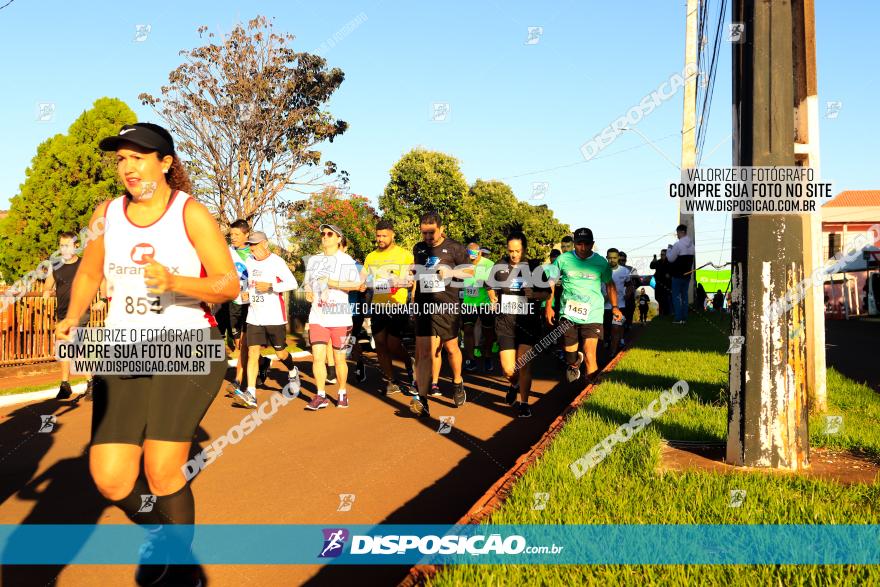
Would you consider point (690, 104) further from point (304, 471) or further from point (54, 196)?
point (304, 471)

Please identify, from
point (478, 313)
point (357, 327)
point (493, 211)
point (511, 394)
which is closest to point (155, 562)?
point (511, 394)

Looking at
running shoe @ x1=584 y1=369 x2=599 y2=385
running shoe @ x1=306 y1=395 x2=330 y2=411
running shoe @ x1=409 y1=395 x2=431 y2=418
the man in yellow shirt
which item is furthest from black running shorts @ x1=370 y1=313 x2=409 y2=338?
running shoe @ x1=584 y1=369 x2=599 y2=385

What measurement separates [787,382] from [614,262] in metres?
11.4

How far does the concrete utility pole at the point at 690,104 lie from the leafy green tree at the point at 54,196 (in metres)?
17.2

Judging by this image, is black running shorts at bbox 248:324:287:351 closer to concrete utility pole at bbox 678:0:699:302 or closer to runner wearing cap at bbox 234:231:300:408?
runner wearing cap at bbox 234:231:300:408

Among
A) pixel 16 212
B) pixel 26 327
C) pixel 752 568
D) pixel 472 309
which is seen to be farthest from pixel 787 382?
pixel 16 212

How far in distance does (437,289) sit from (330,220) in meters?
19.5

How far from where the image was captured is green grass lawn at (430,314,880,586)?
326 cm

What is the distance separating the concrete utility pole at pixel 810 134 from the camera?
7.48m

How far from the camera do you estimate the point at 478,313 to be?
13.3 meters

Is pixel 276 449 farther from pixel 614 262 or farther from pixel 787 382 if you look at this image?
pixel 614 262

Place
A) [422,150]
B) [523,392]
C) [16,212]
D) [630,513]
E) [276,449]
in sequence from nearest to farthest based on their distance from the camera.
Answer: [630,513], [276,449], [523,392], [16,212], [422,150]

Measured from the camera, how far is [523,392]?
8.91 meters

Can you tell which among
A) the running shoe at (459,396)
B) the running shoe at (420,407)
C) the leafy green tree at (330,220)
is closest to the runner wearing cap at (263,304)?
the running shoe at (420,407)
